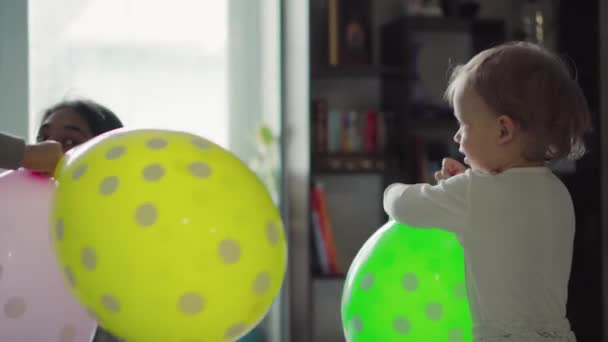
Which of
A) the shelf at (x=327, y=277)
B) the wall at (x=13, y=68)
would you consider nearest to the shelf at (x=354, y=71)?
the shelf at (x=327, y=277)

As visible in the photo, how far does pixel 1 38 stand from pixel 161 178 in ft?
7.08

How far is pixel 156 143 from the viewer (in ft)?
4.28

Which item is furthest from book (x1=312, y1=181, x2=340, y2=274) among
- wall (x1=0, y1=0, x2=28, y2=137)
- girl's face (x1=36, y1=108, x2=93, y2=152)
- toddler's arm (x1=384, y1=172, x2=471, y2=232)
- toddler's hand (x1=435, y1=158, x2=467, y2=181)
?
toddler's arm (x1=384, y1=172, x2=471, y2=232)

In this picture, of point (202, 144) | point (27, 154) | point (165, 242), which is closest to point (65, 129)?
point (27, 154)

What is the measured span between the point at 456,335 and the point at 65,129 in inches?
39.6

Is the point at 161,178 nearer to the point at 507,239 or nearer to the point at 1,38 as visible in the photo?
the point at 507,239

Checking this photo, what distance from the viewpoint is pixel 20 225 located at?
1428 mm

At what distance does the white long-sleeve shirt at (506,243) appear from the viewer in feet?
4.34

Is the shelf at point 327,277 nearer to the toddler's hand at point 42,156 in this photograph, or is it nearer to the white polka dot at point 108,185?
the toddler's hand at point 42,156

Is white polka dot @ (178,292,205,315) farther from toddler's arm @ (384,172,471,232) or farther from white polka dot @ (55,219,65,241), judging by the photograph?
toddler's arm @ (384,172,471,232)

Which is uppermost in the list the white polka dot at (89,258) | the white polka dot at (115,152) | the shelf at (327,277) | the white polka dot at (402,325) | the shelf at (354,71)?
the shelf at (354,71)

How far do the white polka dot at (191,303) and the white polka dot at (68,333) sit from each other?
36 centimetres

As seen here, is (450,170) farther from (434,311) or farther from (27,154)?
(27,154)

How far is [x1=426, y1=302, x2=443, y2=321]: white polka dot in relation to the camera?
1.36m
